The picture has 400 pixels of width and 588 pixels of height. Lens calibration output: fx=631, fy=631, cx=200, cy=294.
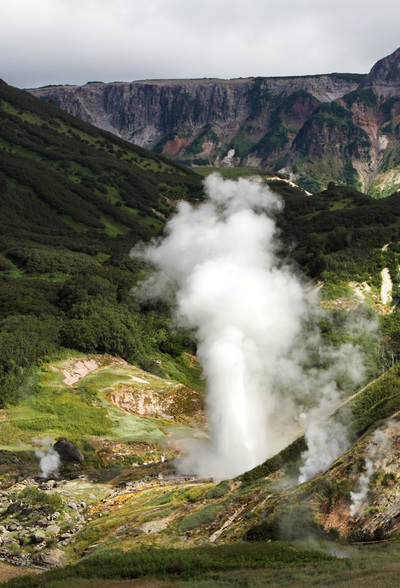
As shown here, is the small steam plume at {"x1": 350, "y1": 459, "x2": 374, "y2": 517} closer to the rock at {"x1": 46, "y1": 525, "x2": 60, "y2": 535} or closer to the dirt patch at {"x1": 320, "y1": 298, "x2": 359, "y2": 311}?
the rock at {"x1": 46, "y1": 525, "x2": 60, "y2": 535}

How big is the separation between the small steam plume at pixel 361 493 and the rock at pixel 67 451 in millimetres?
19767

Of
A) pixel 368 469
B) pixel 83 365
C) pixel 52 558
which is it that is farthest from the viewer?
pixel 83 365

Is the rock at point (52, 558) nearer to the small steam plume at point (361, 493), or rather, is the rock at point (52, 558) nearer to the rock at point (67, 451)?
the small steam plume at point (361, 493)

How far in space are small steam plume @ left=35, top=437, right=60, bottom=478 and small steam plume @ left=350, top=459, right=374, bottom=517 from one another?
18.5 metres

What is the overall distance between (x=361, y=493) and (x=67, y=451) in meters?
20.4

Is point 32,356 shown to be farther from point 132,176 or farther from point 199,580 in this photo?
point 132,176

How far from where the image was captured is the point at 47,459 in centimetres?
3509

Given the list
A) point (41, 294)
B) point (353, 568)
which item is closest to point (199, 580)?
point (353, 568)

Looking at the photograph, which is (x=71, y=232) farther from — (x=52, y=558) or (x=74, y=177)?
(x=52, y=558)

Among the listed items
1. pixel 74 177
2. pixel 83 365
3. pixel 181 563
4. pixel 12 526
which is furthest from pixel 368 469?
pixel 74 177

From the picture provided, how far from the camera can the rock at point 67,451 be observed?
3584cm

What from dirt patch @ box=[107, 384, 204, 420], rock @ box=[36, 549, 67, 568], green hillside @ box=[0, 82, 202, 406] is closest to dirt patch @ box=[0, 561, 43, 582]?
rock @ box=[36, 549, 67, 568]

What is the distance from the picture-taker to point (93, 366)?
49531 mm

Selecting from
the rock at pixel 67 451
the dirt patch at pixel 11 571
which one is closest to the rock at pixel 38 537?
the dirt patch at pixel 11 571
